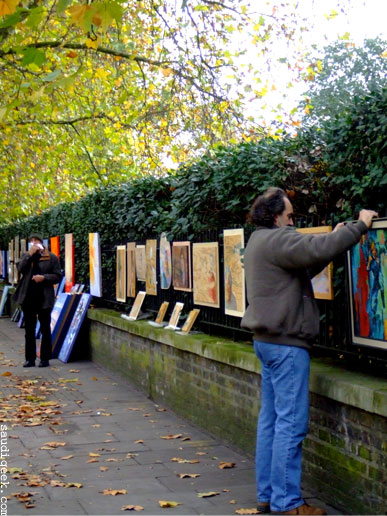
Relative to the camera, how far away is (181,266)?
9930 mm

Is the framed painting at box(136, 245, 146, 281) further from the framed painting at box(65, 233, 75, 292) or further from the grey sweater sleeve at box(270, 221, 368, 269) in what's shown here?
the grey sweater sleeve at box(270, 221, 368, 269)

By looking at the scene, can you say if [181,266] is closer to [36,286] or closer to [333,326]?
[333,326]

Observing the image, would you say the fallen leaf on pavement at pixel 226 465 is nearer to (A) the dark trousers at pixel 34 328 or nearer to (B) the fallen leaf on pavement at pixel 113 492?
(B) the fallen leaf on pavement at pixel 113 492

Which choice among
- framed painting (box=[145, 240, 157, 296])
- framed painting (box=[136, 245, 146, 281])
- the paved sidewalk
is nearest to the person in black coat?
framed painting (box=[136, 245, 146, 281])

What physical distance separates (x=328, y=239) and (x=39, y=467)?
340 centimetres

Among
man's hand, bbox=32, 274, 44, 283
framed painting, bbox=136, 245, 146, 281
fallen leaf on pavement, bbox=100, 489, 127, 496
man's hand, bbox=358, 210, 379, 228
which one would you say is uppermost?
man's hand, bbox=358, 210, 379, 228

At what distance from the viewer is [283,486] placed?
5.40m

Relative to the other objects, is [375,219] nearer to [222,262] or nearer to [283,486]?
[283,486]

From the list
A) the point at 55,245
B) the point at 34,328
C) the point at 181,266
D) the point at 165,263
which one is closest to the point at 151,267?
the point at 165,263

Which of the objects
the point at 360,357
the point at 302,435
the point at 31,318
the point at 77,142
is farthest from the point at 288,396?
the point at 77,142

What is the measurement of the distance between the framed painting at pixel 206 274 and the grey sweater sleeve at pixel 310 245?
10.6ft

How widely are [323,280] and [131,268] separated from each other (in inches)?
257
